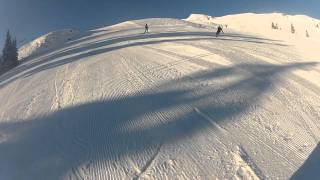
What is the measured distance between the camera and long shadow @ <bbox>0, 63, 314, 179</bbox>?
31.8 feet

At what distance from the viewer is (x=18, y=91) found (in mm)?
18266

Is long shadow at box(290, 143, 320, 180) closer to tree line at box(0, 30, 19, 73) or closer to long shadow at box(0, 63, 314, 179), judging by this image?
long shadow at box(0, 63, 314, 179)

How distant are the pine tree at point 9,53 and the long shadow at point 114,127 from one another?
3868 centimetres

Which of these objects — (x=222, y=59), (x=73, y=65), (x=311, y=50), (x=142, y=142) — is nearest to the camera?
(x=142, y=142)

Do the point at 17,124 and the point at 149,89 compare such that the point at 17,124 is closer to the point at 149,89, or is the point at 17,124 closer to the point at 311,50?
the point at 149,89

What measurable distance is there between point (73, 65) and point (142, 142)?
12.1m

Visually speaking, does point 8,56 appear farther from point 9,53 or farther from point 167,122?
point 167,122

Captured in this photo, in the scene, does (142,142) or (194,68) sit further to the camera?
(194,68)

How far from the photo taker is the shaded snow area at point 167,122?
9.32m

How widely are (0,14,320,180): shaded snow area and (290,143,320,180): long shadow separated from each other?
2 cm

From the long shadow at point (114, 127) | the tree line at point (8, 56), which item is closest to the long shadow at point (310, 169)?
the long shadow at point (114, 127)

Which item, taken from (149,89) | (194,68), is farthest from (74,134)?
(194,68)

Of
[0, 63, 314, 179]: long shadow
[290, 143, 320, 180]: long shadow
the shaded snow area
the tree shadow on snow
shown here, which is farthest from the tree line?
[290, 143, 320, 180]: long shadow

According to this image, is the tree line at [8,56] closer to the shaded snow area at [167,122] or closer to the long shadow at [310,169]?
the shaded snow area at [167,122]
